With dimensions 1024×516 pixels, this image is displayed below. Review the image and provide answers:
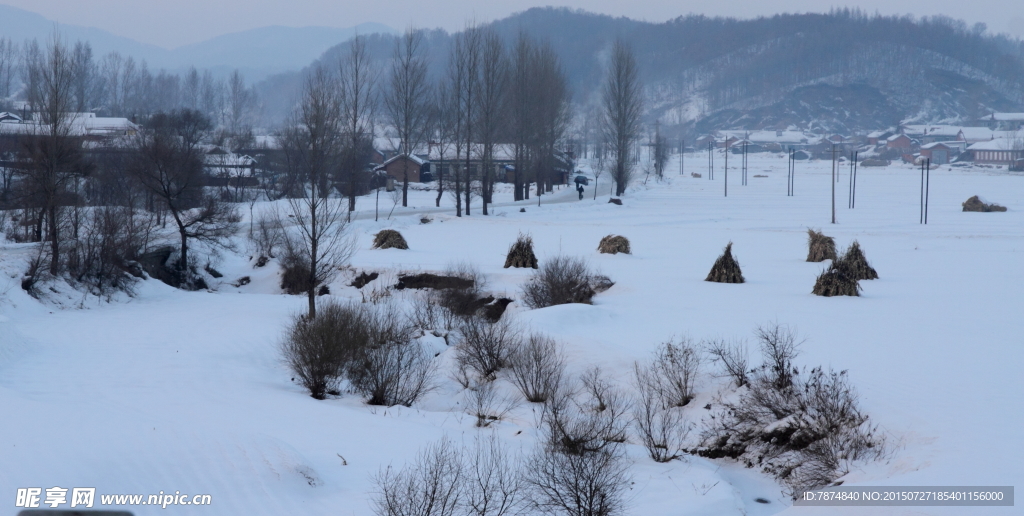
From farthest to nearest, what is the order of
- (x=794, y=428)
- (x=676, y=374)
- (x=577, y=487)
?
(x=676, y=374) < (x=794, y=428) < (x=577, y=487)

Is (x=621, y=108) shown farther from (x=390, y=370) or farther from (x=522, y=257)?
(x=390, y=370)

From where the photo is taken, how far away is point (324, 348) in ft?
46.3

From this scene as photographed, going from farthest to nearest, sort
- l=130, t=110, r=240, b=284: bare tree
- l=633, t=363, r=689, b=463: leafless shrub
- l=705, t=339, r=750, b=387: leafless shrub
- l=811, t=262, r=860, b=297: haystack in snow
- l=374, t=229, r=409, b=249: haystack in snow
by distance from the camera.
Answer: l=374, t=229, r=409, b=249: haystack in snow → l=130, t=110, r=240, b=284: bare tree → l=811, t=262, r=860, b=297: haystack in snow → l=705, t=339, r=750, b=387: leafless shrub → l=633, t=363, r=689, b=463: leafless shrub

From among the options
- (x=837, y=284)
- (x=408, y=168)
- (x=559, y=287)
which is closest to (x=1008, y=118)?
(x=408, y=168)

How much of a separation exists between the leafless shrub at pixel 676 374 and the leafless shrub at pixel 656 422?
8 centimetres

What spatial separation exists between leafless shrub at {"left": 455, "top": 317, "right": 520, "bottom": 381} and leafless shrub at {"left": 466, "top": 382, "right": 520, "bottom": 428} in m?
0.48

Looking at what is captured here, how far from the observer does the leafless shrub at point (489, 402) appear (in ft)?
41.1

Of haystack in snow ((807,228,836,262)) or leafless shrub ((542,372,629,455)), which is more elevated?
haystack in snow ((807,228,836,262))

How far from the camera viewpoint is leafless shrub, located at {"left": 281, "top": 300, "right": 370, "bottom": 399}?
14070 mm

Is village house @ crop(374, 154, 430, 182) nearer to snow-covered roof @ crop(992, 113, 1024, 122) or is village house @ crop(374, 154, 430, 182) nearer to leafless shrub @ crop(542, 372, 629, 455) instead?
leafless shrub @ crop(542, 372, 629, 455)

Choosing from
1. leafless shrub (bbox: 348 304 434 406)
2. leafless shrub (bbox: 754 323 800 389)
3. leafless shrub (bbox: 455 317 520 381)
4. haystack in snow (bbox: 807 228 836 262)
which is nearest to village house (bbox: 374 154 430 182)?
haystack in snow (bbox: 807 228 836 262)

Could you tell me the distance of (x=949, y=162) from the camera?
137 metres

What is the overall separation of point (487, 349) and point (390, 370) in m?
2.16

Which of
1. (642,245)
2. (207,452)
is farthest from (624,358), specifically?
(642,245)
